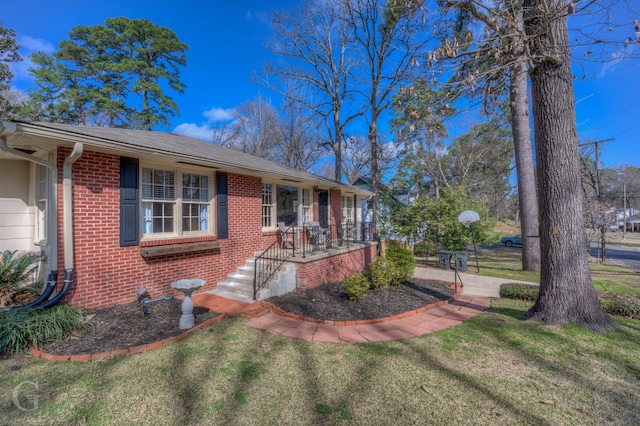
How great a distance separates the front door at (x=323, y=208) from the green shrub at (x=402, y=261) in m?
3.41

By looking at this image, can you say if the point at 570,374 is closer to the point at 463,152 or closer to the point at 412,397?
the point at 412,397

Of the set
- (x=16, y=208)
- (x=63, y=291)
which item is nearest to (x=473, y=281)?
(x=63, y=291)

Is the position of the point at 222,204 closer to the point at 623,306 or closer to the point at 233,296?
the point at 233,296

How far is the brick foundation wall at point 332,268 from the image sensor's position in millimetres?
6609

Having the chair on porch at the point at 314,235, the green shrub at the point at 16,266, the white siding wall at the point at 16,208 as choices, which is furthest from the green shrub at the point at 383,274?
the white siding wall at the point at 16,208

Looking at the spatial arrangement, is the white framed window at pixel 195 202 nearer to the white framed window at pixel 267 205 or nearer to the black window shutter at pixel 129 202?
the black window shutter at pixel 129 202

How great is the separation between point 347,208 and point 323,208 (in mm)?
3043

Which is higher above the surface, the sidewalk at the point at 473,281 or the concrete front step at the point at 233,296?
the concrete front step at the point at 233,296

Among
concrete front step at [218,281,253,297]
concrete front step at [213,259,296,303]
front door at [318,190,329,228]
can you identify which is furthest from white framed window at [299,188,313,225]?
concrete front step at [218,281,253,297]

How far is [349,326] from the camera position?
4.62 meters

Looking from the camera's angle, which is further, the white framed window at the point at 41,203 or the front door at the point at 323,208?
the front door at the point at 323,208

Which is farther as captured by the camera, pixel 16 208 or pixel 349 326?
pixel 16 208

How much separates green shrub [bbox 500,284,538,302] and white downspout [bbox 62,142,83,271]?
8588mm

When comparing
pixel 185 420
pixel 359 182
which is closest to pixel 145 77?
pixel 359 182
